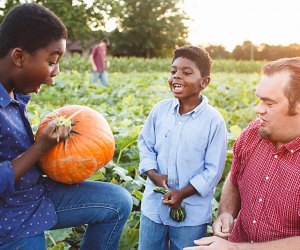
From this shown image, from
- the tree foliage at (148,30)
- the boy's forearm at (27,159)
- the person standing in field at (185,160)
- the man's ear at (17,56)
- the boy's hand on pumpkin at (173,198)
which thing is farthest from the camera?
the tree foliage at (148,30)

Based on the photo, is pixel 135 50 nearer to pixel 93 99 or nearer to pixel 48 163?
pixel 93 99

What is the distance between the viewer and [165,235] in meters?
3.12

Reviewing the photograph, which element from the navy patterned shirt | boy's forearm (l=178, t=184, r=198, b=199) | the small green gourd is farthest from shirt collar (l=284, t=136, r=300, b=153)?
the navy patterned shirt

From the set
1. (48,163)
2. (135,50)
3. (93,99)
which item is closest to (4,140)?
(48,163)

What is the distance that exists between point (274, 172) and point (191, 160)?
1.99 ft

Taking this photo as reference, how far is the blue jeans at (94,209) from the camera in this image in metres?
2.66

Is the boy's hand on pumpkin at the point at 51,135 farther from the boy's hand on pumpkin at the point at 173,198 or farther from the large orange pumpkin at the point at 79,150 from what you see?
the boy's hand on pumpkin at the point at 173,198

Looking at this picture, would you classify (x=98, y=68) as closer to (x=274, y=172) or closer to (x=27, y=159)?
(x=274, y=172)

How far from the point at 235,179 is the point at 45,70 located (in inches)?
49.6

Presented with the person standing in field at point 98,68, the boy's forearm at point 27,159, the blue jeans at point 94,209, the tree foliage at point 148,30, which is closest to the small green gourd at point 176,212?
the blue jeans at point 94,209

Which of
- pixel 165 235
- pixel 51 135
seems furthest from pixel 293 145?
pixel 51 135

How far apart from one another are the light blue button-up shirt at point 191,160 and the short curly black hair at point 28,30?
991 mm

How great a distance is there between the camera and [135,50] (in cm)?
7212

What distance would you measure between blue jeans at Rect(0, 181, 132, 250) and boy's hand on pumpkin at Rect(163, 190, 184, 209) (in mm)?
232
